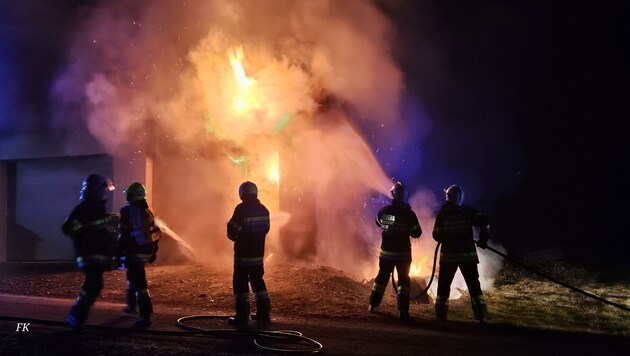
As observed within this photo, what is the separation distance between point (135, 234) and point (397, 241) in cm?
358

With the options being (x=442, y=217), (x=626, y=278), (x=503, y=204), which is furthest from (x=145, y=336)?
(x=503, y=204)

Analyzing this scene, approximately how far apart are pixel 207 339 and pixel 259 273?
1.21m

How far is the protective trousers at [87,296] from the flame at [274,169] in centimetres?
728

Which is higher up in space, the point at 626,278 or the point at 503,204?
the point at 503,204

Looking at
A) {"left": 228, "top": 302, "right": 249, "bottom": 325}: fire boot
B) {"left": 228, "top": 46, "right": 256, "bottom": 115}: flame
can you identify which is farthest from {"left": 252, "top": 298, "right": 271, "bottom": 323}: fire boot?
{"left": 228, "top": 46, "right": 256, "bottom": 115}: flame

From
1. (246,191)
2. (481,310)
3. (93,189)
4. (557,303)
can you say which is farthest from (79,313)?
(557,303)

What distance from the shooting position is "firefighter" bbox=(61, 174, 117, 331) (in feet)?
17.9

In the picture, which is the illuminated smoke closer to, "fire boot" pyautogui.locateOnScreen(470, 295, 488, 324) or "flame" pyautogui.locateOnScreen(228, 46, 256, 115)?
"flame" pyautogui.locateOnScreen(228, 46, 256, 115)

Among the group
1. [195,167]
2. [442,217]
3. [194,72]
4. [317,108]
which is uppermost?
[194,72]

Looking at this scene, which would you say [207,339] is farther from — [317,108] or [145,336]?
[317,108]

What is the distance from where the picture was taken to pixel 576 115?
15.7 metres

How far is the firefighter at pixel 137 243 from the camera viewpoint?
19.6 ft

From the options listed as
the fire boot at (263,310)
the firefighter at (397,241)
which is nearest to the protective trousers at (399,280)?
the firefighter at (397,241)

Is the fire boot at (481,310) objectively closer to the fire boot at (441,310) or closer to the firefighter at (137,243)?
the fire boot at (441,310)
